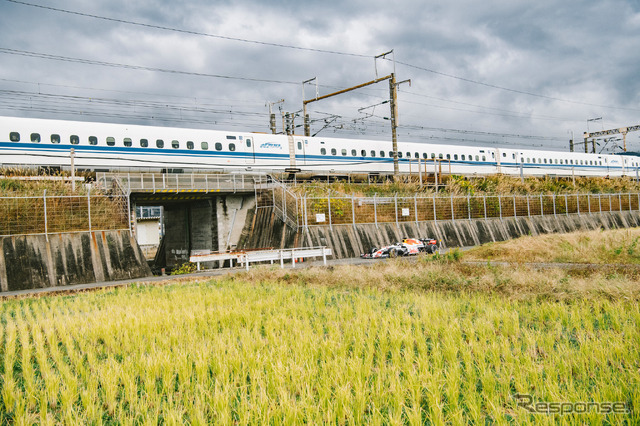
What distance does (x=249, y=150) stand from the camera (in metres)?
29.5

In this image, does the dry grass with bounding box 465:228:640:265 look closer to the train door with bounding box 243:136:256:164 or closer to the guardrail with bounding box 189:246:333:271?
the guardrail with bounding box 189:246:333:271

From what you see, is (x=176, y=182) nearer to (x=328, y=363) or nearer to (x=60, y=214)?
(x=60, y=214)

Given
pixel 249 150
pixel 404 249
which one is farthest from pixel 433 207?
pixel 249 150

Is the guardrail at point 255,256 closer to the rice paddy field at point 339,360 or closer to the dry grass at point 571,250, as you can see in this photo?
the rice paddy field at point 339,360

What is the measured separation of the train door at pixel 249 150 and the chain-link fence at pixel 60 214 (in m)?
9.63

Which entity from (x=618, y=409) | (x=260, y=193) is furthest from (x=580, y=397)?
(x=260, y=193)

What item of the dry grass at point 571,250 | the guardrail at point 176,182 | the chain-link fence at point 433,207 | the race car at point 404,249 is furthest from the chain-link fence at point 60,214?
the dry grass at point 571,250

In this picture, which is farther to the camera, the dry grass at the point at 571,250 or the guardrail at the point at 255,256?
the guardrail at the point at 255,256

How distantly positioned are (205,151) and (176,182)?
3.95 meters

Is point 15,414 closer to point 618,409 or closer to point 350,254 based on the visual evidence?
point 618,409

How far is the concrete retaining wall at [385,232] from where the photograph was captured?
25.1 metres

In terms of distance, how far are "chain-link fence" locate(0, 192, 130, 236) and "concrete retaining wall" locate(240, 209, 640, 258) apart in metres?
7.93

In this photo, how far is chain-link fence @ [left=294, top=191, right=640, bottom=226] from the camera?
Answer: 25.5 metres

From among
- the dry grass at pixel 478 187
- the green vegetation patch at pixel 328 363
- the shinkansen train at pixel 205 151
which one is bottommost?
the green vegetation patch at pixel 328 363
